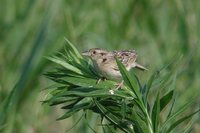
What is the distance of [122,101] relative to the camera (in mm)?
2260

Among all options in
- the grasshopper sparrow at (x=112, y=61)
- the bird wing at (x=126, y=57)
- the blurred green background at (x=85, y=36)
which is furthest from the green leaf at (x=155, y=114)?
the blurred green background at (x=85, y=36)

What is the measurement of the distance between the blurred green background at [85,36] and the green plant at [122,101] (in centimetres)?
197

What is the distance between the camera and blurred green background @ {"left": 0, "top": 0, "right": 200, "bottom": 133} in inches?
184

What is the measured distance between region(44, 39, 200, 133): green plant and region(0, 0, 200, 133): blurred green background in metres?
1.97

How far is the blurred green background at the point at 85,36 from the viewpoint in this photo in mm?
4680

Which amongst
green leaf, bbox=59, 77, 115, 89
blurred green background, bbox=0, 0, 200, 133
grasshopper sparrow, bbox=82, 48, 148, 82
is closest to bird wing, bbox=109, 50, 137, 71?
grasshopper sparrow, bbox=82, 48, 148, 82

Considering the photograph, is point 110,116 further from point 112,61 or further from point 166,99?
point 112,61

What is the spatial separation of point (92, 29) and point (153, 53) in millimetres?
645

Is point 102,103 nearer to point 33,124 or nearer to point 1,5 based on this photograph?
point 33,124

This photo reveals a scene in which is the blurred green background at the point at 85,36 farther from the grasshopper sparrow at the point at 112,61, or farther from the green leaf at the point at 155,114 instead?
the green leaf at the point at 155,114

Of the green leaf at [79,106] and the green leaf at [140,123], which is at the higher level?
the green leaf at [79,106]

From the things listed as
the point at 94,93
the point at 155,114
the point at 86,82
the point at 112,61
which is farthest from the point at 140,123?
the point at 112,61

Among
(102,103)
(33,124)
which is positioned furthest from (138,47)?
(102,103)

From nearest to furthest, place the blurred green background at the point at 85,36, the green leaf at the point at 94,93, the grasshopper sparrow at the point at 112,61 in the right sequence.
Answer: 1. the green leaf at the point at 94,93
2. the grasshopper sparrow at the point at 112,61
3. the blurred green background at the point at 85,36
